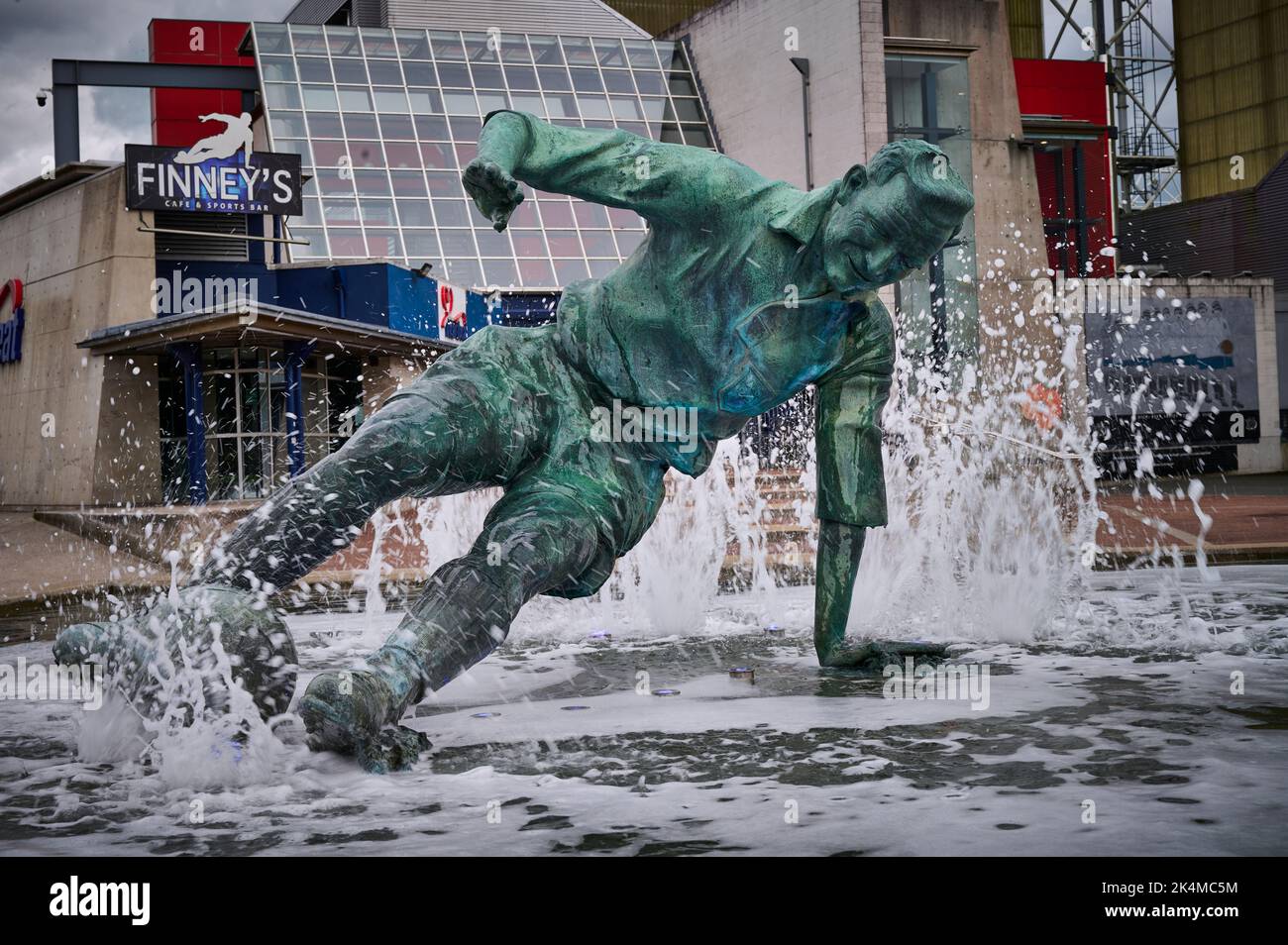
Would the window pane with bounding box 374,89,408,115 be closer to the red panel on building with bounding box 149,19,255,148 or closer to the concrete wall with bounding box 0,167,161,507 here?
the concrete wall with bounding box 0,167,161,507

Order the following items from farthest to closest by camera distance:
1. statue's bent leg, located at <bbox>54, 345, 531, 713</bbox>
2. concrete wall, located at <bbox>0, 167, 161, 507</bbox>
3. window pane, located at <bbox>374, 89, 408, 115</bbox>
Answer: window pane, located at <bbox>374, 89, 408, 115</bbox>, concrete wall, located at <bbox>0, 167, 161, 507</bbox>, statue's bent leg, located at <bbox>54, 345, 531, 713</bbox>

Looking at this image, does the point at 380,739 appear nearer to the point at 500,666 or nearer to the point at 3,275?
the point at 500,666

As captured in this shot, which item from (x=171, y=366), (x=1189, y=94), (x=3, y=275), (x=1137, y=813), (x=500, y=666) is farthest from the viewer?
(x=1189, y=94)

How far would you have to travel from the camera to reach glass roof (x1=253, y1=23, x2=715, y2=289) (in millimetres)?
22109

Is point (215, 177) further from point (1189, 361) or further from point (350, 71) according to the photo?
point (1189, 361)

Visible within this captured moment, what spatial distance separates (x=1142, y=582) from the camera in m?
6.21

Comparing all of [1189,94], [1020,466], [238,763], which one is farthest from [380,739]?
[1189,94]

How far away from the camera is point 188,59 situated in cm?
4175

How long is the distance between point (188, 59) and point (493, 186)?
43.3 m

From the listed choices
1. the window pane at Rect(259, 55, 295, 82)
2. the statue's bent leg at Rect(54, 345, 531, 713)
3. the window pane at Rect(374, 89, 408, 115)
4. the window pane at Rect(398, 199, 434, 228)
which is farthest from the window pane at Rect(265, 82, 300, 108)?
the statue's bent leg at Rect(54, 345, 531, 713)

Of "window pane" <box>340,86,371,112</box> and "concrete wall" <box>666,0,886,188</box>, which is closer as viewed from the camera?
"concrete wall" <box>666,0,886,188</box>

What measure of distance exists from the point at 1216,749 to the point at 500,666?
2.26 m

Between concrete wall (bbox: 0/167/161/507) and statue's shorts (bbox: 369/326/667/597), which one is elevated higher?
concrete wall (bbox: 0/167/161/507)

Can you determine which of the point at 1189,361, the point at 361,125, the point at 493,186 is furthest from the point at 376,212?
the point at 493,186
